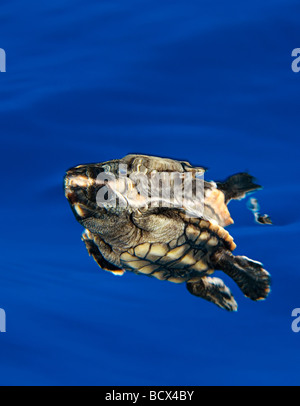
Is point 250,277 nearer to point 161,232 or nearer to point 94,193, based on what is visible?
point 161,232

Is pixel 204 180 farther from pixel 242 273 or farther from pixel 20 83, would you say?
pixel 20 83

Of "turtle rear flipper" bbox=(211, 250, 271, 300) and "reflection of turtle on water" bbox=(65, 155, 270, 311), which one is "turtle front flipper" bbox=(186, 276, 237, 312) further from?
"turtle rear flipper" bbox=(211, 250, 271, 300)

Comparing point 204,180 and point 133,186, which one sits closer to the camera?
point 133,186

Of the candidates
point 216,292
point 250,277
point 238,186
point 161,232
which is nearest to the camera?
point 161,232

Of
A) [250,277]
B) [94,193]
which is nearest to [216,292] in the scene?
[250,277]

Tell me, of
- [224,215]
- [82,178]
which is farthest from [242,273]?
[82,178]
